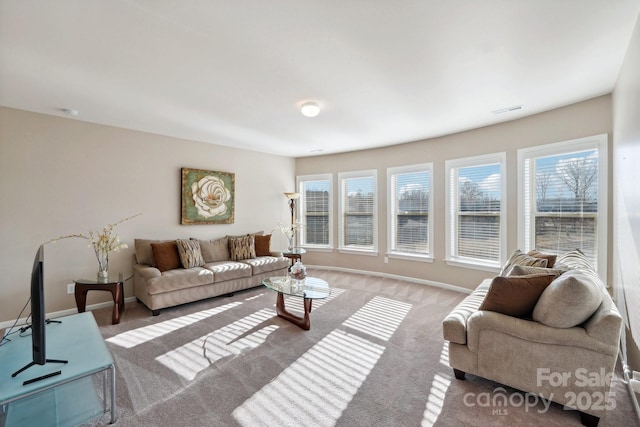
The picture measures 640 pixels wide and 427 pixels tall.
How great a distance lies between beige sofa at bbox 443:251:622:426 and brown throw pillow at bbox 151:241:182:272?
3.63 metres

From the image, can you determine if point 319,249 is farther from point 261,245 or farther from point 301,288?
point 301,288

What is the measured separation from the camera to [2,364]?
166 cm

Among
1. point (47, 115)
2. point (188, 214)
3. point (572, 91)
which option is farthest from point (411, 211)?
point (47, 115)

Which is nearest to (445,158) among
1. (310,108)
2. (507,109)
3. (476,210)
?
(476,210)

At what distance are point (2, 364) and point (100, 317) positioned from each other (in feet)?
6.64

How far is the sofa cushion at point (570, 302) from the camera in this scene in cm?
174

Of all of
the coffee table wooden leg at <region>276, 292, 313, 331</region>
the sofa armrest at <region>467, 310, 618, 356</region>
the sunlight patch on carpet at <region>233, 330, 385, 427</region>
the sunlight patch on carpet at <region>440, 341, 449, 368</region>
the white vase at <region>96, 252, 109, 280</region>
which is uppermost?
Result: the white vase at <region>96, 252, 109, 280</region>

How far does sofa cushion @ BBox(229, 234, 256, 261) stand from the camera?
4723mm

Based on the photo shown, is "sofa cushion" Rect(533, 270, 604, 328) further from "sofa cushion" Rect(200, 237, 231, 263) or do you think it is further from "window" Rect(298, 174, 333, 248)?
"window" Rect(298, 174, 333, 248)

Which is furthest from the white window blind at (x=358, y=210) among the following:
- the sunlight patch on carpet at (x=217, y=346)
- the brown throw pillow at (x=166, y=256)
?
the brown throw pillow at (x=166, y=256)

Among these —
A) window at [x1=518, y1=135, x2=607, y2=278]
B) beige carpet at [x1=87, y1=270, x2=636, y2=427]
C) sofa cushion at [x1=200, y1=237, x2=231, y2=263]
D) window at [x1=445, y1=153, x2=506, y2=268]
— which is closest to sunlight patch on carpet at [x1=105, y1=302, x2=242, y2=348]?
beige carpet at [x1=87, y1=270, x2=636, y2=427]

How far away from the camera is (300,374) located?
2260 mm

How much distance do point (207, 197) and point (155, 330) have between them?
2408 mm

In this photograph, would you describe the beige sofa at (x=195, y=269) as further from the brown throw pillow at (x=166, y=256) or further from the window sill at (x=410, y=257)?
the window sill at (x=410, y=257)
